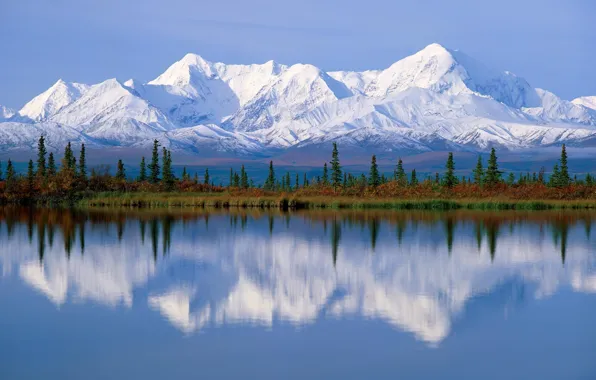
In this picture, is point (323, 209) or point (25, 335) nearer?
point (25, 335)

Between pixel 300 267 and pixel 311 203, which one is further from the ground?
pixel 300 267

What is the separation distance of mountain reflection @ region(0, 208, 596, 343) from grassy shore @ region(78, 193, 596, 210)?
77.5 feet

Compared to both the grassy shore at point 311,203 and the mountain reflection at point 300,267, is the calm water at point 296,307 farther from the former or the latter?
the grassy shore at point 311,203

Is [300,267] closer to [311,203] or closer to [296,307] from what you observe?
[296,307]

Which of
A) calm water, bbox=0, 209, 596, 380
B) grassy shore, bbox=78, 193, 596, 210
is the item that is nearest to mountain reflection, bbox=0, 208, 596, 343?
calm water, bbox=0, 209, 596, 380

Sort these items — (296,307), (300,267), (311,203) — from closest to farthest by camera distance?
(296,307)
(300,267)
(311,203)

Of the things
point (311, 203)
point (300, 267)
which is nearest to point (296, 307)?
point (300, 267)

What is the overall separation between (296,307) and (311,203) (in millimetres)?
59642

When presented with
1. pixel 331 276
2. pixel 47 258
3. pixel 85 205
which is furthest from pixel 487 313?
pixel 85 205

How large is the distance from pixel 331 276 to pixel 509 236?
19.1m

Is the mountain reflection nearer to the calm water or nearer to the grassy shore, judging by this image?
the calm water

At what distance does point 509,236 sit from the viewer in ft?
154

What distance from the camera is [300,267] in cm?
3341

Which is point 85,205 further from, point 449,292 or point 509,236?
point 449,292
